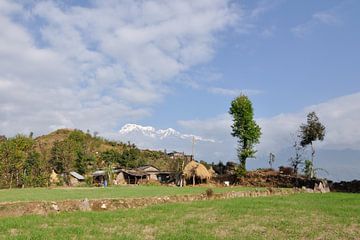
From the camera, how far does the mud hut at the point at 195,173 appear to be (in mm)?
53000

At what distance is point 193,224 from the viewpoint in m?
14.0

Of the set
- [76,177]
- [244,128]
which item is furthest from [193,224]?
[76,177]

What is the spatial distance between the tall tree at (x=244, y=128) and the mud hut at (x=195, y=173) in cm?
567

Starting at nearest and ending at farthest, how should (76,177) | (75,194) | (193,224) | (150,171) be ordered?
(193,224) < (75,194) < (76,177) < (150,171)

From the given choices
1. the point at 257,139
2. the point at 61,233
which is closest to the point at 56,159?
the point at 257,139

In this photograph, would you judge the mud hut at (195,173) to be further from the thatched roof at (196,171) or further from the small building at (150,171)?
the small building at (150,171)

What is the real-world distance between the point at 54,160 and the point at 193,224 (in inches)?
2184

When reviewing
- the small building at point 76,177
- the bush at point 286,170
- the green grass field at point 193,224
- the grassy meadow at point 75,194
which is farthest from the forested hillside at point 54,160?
the green grass field at point 193,224

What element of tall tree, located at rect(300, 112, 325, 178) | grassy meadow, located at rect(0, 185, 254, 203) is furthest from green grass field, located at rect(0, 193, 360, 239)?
tall tree, located at rect(300, 112, 325, 178)

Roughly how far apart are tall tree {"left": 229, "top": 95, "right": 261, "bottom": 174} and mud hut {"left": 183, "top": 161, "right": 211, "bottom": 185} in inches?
223

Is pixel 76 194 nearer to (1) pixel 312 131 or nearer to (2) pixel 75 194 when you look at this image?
(2) pixel 75 194

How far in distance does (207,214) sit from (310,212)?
16.0 feet

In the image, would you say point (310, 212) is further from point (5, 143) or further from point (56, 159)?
point (56, 159)

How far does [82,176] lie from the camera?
66.8m
